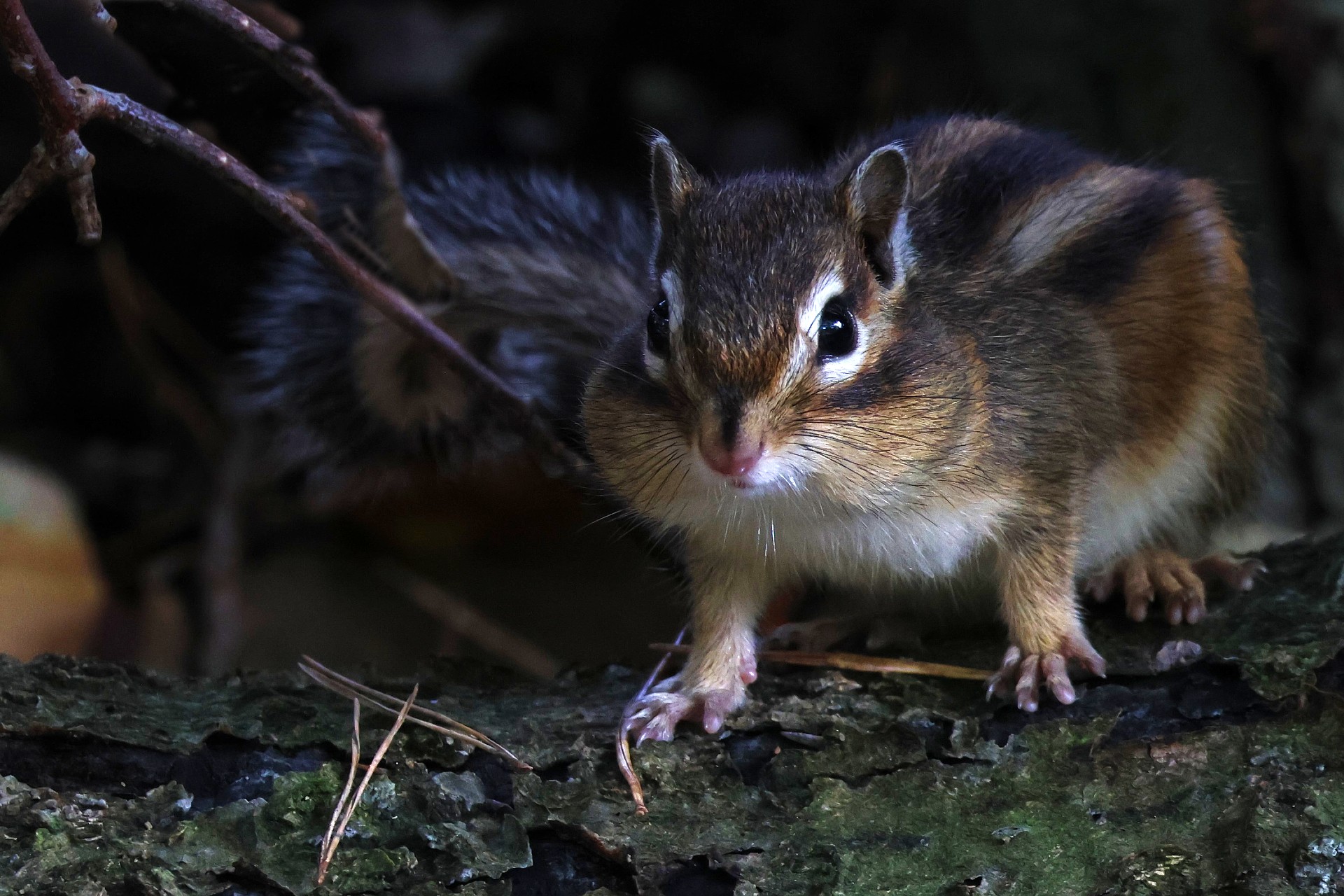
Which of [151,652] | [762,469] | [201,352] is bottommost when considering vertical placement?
[151,652]

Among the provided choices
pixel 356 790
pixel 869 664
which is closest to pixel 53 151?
pixel 356 790

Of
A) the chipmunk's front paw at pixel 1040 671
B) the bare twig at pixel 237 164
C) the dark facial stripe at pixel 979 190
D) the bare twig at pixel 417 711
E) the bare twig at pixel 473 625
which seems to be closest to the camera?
the bare twig at pixel 237 164

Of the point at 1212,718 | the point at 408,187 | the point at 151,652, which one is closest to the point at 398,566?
the point at 151,652

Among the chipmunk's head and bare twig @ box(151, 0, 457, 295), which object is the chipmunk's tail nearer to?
bare twig @ box(151, 0, 457, 295)

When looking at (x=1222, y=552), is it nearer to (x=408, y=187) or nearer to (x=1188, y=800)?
(x=1188, y=800)

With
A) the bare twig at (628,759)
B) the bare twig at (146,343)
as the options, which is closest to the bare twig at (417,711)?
the bare twig at (628,759)

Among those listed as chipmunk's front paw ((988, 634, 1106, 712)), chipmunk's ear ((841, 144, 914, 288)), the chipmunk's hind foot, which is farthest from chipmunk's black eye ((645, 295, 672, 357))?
the chipmunk's hind foot

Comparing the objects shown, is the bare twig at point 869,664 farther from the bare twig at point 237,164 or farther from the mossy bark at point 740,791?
the bare twig at point 237,164
